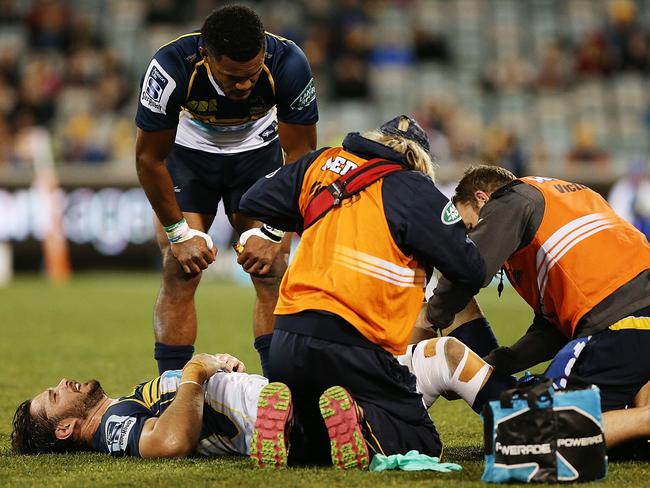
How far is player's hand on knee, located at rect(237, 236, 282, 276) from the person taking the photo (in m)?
5.32

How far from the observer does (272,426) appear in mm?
4230

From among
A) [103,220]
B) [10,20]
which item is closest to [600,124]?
[103,220]

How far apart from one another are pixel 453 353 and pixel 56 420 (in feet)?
5.68

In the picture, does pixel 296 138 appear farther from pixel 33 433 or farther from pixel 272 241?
pixel 33 433

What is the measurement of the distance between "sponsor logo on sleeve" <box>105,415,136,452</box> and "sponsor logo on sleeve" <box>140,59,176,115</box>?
1.58 meters

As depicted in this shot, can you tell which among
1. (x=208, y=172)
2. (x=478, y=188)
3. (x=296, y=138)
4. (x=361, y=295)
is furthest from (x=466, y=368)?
(x=208, y=172)

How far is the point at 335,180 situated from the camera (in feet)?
14.4

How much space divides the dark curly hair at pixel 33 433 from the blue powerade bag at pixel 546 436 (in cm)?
195

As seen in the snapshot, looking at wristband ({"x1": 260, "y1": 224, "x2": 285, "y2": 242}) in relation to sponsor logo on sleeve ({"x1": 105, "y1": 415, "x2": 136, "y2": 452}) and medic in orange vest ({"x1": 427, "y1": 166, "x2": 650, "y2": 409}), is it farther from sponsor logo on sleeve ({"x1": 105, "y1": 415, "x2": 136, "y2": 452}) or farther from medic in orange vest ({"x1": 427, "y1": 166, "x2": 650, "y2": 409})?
sponsor logo on sleeve ({"x1": 105, "y1": 415, "x2": 136, "y2": 452})

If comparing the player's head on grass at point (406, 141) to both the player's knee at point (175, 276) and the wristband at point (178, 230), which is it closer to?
the wristband at point (178, 230)

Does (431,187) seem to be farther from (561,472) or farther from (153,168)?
→ (153,168)

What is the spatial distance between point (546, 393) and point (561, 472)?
280 millimetres

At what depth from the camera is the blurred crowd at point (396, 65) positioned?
19078 millimetres

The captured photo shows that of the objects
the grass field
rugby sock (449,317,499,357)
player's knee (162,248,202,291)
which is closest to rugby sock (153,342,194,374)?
player's knee (162,248,202,291)
